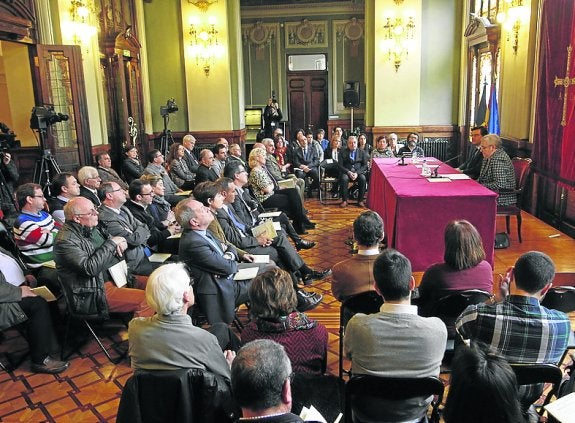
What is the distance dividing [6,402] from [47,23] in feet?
18.0

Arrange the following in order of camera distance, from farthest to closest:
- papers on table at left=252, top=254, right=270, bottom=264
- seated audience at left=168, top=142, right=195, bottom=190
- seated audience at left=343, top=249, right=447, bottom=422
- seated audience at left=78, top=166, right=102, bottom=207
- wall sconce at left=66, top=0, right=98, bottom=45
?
seated audience at left=168, top=142, right=195, bottom=190
wall sconce at left=66, top=0, right=98, bottom=45
seated audience at left=78, top=166, right=102, bottom=207
papers on table at left=252, top=254, right=270, bottom=264
seated audience at left=343, top=249, right=447, bottom=422

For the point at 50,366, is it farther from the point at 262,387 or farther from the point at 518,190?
the point at 518,190

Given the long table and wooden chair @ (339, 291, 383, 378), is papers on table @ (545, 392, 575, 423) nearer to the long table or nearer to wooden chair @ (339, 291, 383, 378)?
wooden chair @ (339, 291, 383, 378)

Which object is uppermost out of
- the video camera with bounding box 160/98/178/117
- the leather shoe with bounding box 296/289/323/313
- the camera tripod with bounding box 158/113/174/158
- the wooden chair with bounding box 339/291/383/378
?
the video camera with bounding box 160/98/178/117

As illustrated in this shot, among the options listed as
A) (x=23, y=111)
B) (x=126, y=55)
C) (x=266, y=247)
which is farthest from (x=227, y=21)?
(x=266, y=247)

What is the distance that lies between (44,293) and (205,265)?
1163 mm

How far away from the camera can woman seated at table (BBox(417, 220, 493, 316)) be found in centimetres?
285

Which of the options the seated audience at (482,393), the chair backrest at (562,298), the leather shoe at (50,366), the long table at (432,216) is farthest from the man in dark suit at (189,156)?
the seated audience at (482,393)

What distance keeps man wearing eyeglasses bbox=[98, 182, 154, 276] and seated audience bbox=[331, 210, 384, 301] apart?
5.88ft

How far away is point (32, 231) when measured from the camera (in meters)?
3.95

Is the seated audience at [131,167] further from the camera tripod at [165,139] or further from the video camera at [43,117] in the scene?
the camera tripod at [165,139]

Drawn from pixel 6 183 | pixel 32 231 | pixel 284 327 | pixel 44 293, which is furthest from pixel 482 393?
pixel 6 183

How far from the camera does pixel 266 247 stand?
4.72 meters

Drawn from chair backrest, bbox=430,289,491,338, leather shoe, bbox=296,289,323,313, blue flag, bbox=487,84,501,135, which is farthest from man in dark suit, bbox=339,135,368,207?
chair backrest, bbox=430,289,491,338
